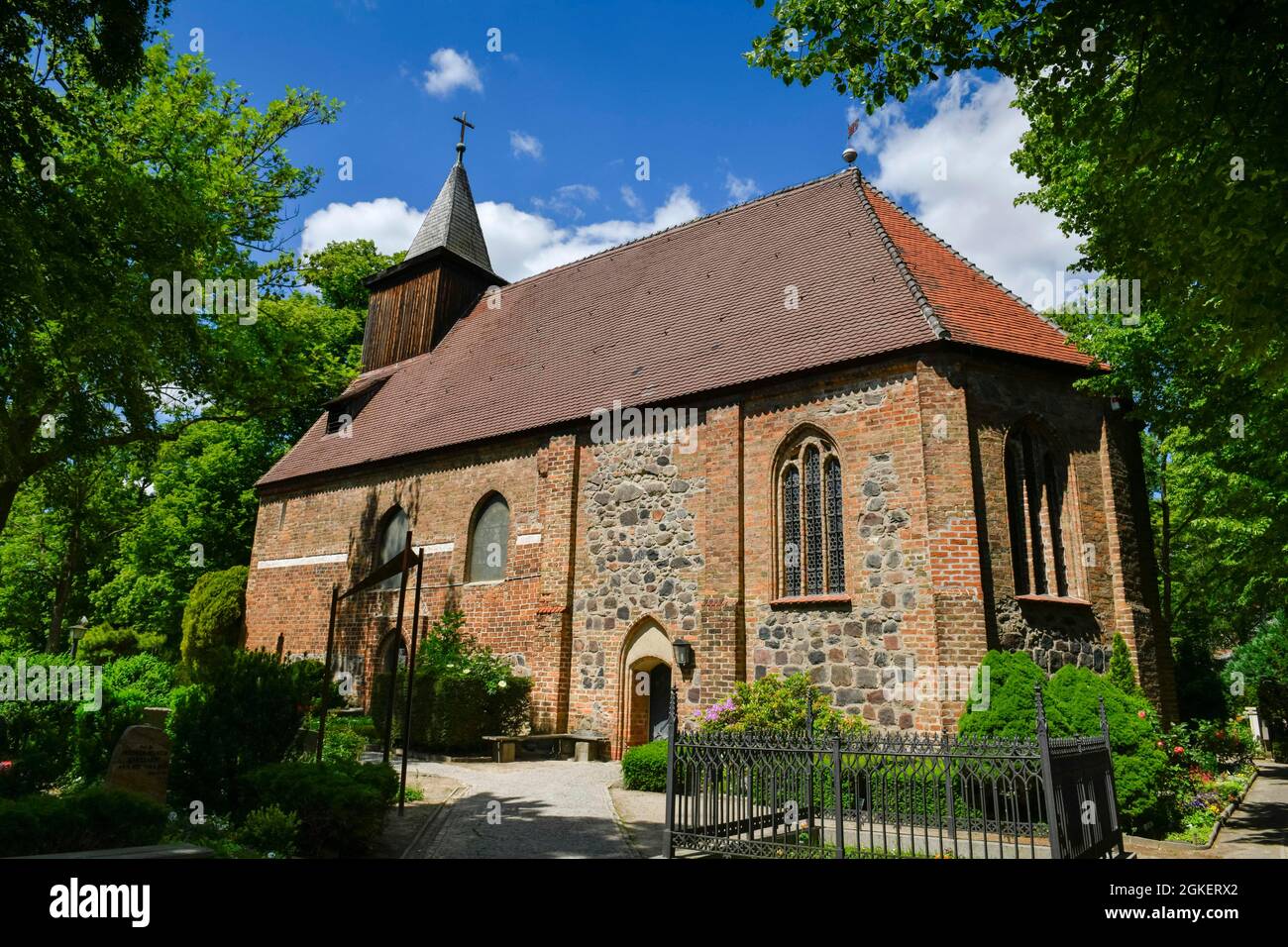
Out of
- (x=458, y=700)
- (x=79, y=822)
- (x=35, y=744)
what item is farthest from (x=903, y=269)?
(x=35, y=744)

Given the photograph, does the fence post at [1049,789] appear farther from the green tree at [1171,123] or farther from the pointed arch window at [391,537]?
the pointed arch window at [391,537]

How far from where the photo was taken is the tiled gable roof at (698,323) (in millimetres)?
14219

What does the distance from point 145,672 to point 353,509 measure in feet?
19.2

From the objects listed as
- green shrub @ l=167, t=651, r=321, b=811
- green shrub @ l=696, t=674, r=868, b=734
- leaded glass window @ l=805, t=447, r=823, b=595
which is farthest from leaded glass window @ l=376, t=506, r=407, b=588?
leaded glass window @ l=805, t=447, r=823, b=595

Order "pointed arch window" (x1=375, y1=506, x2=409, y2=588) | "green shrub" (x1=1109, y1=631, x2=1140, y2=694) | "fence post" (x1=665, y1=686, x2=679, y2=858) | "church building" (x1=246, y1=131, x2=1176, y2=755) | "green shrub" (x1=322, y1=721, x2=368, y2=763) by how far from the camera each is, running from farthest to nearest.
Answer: "pointed arch window" (x1=375, y1=506, x2=409, y2=588)
"church building" (x1=246, y1=131, x2=1176, y2=755)
"green shrub" (x1=1109, y1=631, x2=1140, y2=694)
"green shrub" (x1=322, y1=721, x2=368, y2=763)
"fence post" (x1=665, y1=686, x2=679, y2=858)

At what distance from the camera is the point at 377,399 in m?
23.9

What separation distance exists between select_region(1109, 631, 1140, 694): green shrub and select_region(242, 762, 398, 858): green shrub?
10.0 meters

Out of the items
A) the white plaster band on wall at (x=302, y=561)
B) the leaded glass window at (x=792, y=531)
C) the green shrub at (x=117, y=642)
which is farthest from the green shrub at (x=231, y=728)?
the green shrub at (x=117, y=642)

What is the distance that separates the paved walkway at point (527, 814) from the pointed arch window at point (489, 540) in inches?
187

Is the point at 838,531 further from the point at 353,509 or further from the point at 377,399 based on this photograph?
the point at 377,399

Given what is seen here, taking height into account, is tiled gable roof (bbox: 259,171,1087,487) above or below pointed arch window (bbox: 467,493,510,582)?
above

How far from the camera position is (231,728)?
9109 millimetres

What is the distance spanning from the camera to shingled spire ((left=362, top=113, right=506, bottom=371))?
82.5 ft

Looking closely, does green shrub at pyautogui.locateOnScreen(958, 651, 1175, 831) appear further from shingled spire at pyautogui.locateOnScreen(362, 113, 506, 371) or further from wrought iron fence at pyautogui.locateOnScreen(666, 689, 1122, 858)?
shingled spire at pyautogui.locateOnScreen(362, 113, 506, 371)
